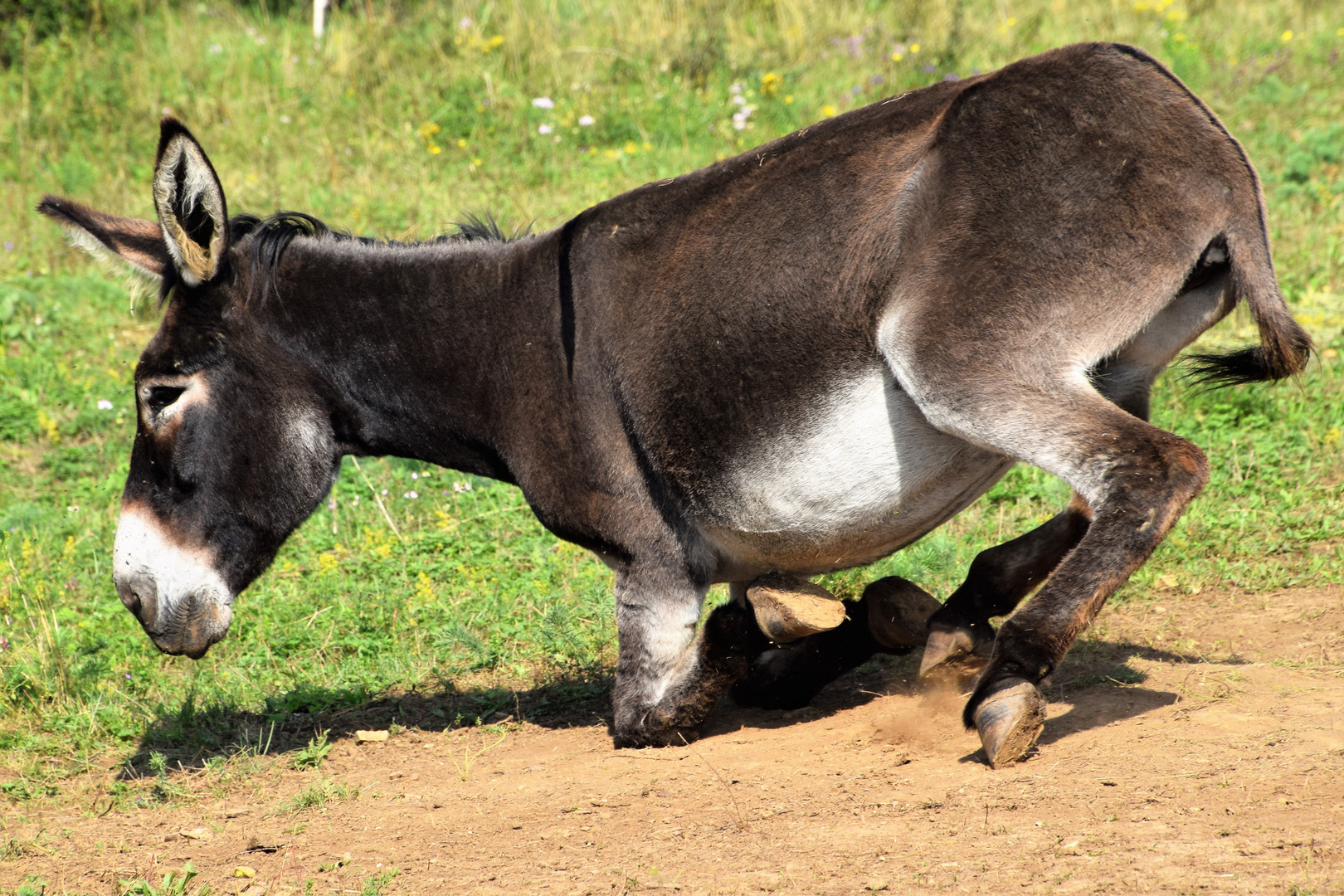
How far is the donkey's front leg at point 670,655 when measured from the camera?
3.40m

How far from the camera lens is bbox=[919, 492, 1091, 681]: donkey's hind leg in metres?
3.31

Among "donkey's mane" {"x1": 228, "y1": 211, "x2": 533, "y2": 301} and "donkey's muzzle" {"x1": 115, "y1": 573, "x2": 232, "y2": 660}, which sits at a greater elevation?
"donkey's mane" {"x1": 228, "y1": 211, "x2": 533, "y2": 301}

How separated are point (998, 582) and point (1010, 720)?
2.58ft

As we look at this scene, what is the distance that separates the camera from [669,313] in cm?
323

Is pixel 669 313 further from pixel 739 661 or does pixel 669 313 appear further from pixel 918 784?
pixel 918 784

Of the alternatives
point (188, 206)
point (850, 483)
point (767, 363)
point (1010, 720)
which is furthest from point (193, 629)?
point (1010, 720)

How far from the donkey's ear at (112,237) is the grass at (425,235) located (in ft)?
1.86

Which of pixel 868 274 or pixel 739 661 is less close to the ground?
pixel 868 274

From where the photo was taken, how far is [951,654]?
3.26 meters

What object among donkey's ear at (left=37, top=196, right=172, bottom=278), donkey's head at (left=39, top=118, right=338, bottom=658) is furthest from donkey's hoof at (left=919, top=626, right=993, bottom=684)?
donkey's ear at (left=37, top=196, right=172, bottom=278)

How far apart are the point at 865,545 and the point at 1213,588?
1.66 meters

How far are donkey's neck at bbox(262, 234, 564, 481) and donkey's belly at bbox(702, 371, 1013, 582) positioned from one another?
0.72 m

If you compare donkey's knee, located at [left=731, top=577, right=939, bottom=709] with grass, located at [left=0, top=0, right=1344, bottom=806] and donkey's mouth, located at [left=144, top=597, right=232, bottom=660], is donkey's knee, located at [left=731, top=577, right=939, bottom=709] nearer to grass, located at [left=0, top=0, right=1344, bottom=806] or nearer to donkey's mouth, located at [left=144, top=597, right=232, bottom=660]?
grass, located at [left=0, top=0, right=1344, bottom=806]

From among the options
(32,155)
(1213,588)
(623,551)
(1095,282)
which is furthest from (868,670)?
(32,155)
